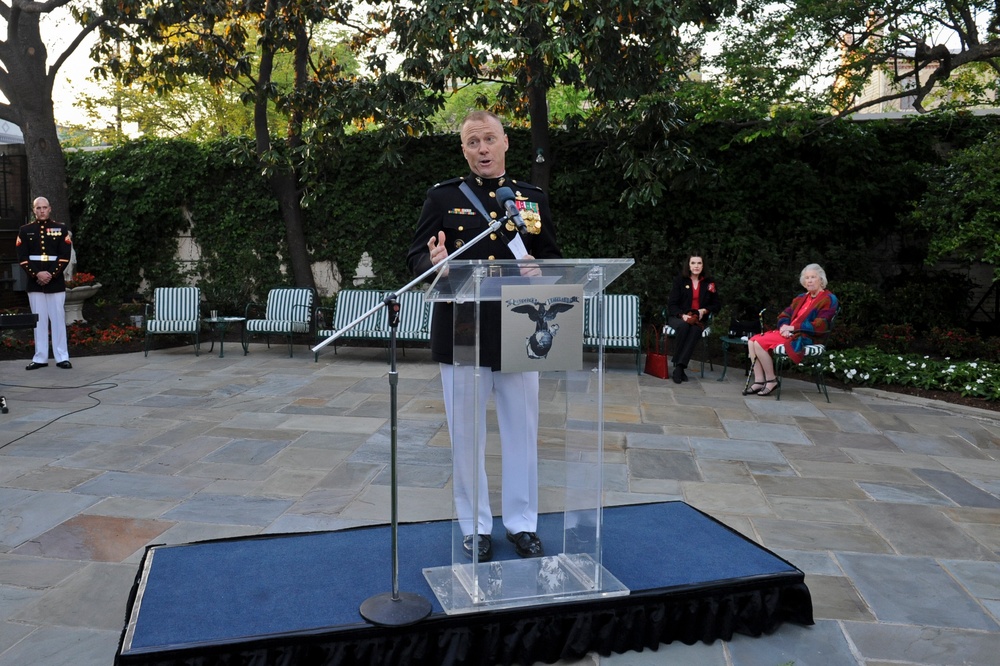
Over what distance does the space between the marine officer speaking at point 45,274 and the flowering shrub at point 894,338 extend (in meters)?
9.51

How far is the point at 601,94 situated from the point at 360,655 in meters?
7.98

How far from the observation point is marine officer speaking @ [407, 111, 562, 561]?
3186 millimetres

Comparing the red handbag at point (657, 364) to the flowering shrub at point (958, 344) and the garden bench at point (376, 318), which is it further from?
the flowering shrub at point (958, 344)

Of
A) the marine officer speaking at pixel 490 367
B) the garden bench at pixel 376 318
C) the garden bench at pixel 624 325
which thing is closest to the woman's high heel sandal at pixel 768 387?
the garden bench at pixel 624 325

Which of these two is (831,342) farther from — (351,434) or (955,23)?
(351,434)

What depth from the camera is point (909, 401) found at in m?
8.30

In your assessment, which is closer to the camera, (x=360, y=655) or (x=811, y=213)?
(x=360, y=655)

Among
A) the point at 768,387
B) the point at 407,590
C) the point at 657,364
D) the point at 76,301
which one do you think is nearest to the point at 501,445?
the point at 407,590

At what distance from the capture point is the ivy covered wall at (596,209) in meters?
11.2

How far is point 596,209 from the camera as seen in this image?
11781 mm

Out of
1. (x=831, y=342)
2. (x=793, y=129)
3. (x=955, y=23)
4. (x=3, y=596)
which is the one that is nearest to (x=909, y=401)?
(x=831, y=342)

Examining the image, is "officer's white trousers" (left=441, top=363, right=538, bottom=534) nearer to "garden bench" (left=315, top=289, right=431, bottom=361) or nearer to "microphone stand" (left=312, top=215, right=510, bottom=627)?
"microphone stand" (left=312, top=215, right=510, bottom=627)

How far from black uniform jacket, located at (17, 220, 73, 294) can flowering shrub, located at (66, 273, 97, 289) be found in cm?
251

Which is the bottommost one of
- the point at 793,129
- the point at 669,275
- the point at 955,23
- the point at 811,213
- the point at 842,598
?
the point at 842,598
